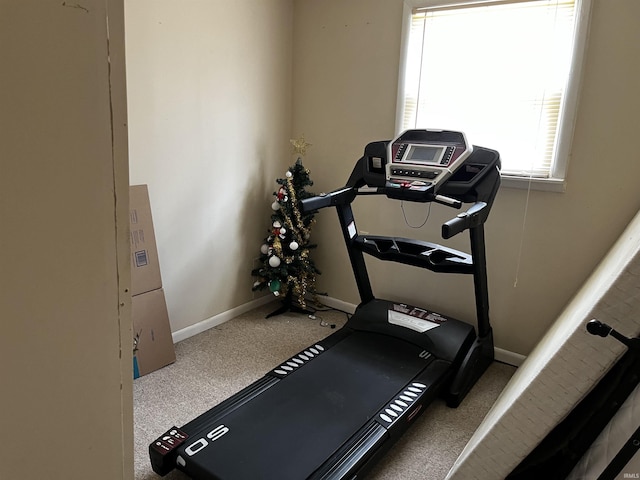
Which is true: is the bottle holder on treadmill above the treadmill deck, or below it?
above

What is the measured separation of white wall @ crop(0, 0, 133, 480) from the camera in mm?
710

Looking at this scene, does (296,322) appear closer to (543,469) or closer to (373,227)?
(373,227)

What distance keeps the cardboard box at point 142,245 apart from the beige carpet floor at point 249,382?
1.65ft

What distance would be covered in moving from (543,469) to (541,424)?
0.94 ft

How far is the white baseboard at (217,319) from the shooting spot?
2977 millimetres

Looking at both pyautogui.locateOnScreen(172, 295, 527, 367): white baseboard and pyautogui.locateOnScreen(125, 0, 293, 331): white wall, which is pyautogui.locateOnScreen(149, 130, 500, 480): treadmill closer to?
pyautogui.locateOnScreen(172, 295, 527, 367): white baseboard

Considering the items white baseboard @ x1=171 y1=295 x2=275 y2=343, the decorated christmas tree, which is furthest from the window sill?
white baseboard @ x1=171 y1=295 x2=275 y2=343

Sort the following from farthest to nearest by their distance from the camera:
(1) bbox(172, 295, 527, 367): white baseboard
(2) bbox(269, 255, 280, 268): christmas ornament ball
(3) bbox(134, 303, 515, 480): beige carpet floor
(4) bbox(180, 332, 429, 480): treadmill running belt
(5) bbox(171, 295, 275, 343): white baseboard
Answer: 1. (2) bbox(269, 255, 280, 268): christmas ornament ball
2. (5) bbox(171, 295, 275, 343): white baseboard
3. (1) bbox(172, 295, 527, 367): white baseboard
4. (3) bbox(134, 303, 515, 480): beige carpet floor
5. (4) bbox(180, 332, 429, 480): treadmill running belt

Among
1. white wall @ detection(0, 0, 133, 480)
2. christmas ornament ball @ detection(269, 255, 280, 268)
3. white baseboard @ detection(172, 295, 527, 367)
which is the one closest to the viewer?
white wall @ detection(0, 0, 133, 480)

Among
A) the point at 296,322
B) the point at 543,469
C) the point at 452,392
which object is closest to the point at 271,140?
the point at 296,322

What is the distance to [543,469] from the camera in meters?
1.40

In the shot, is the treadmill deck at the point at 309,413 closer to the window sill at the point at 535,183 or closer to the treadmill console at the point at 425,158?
the treadmill console at the point at 425,158

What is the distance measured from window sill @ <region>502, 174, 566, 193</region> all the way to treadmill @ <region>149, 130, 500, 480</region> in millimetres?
379

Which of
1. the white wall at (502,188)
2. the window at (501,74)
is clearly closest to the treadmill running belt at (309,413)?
the white wall at (502,188)
